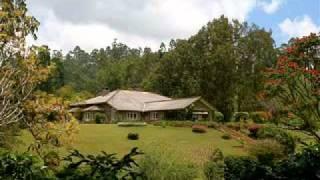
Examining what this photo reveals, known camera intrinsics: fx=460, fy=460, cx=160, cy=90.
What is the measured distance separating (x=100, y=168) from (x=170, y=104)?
137 feet

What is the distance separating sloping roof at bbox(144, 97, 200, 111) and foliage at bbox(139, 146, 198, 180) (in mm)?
33355

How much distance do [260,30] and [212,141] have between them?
25725 millimetres

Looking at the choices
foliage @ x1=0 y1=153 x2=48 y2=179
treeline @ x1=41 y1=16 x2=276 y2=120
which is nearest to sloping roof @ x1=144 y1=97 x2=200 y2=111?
treeline @ x1=41 y1=16 x2=276 y2=120

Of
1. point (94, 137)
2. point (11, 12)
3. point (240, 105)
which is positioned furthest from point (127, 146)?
point (240, 105)

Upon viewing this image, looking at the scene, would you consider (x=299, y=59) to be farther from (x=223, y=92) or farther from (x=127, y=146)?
(x=223, y=92)

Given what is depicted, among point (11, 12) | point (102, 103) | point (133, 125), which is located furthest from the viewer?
point (102, 103)

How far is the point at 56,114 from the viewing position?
443 inches

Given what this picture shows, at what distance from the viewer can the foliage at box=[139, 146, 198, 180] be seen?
27.3 ft

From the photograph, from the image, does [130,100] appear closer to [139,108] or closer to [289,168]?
A: [139,108]

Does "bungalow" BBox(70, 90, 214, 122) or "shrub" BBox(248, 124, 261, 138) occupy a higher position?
"bungalow" BBox(70, 90, 214, 122)

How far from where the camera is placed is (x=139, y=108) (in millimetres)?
47844

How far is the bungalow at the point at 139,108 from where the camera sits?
43656 mm

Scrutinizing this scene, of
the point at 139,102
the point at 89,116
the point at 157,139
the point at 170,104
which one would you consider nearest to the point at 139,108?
the point at 139,102

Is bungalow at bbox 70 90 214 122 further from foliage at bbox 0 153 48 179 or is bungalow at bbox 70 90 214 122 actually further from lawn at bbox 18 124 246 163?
foliage at bbox 0 153 48 179
